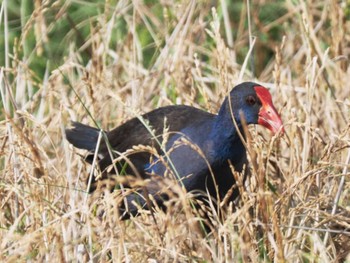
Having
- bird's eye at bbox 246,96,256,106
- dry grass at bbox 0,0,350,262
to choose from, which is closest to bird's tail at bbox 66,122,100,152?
dry grass at bbox 0,0,350,262

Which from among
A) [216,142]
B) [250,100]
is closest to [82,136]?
[216,142]

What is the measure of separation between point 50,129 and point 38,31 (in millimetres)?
571

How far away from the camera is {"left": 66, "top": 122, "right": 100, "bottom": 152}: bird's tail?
13.2 ft

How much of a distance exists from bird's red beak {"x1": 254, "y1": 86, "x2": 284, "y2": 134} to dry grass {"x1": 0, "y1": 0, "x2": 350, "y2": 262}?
6cm

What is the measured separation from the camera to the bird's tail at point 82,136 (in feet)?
13.2

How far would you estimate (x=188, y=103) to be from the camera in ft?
13.8

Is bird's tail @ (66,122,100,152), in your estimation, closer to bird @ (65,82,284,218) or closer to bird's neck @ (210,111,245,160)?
bird @ (65,82,284,218)

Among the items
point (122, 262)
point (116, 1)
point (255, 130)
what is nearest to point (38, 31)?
point (116, 1)

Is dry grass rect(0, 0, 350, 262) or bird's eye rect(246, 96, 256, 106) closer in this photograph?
dry grass rect(0, 0, 350, 262)

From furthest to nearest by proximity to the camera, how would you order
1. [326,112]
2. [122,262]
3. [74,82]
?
[74,82]
[326,112]
[122,262]

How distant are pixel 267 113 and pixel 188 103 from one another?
0.74m

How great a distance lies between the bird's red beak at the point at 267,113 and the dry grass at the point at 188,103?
6 cm

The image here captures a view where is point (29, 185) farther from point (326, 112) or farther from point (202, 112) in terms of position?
point (326, 112)

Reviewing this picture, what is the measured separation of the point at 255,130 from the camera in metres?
3.70
